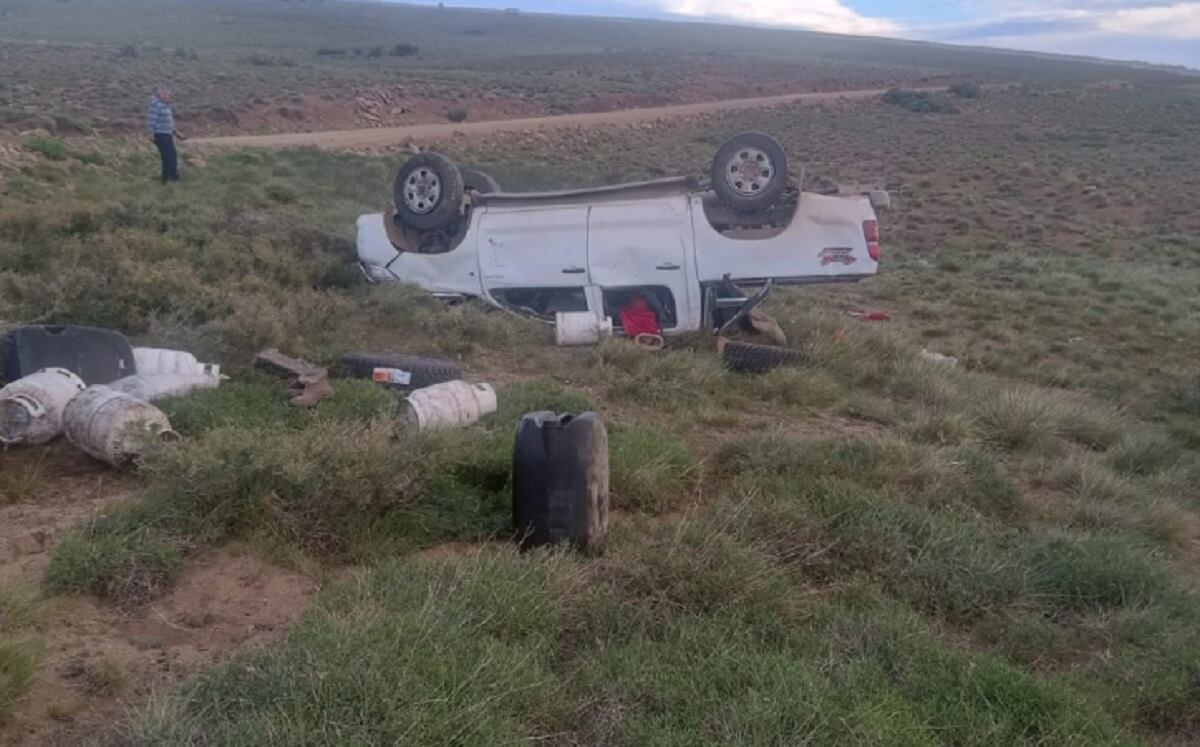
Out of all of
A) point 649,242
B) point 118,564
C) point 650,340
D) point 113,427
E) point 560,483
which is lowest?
point 650,340

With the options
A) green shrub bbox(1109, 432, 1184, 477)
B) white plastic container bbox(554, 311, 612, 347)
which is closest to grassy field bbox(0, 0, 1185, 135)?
white plastic container bbox(554, 311, 612, 347)

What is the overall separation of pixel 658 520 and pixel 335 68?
4824 centimetres

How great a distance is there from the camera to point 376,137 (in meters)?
29.2

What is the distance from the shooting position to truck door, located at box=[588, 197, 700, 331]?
29.6 feet

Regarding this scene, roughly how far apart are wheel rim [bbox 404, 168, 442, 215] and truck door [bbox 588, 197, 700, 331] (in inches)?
60.6

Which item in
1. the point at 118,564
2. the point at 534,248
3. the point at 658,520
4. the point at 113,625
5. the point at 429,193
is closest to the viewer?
the point at 113,625

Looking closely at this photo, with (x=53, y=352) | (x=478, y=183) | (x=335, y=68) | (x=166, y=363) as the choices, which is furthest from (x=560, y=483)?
(x=335, y=68)

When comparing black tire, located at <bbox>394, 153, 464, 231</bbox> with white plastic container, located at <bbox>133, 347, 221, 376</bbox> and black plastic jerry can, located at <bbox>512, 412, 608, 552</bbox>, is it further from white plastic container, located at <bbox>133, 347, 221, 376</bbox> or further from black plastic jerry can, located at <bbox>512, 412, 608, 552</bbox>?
black plastic jerry can, located at <bbox>512, 412, 608, 552</bbox>

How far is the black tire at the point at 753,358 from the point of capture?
8.36 metres

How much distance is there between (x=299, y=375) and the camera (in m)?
6.86

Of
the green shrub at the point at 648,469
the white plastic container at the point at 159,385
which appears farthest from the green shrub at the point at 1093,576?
the white plastic container at the point at 159,385

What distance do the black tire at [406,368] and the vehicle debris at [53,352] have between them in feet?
5.14

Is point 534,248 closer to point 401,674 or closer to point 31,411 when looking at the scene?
point 31,411

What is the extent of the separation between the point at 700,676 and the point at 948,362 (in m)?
6.74
